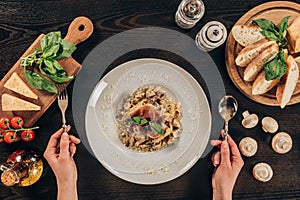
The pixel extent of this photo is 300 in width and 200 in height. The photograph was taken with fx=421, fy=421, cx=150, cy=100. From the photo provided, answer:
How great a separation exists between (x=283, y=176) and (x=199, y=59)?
0.61m

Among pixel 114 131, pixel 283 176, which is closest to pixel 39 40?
pixel 114 131

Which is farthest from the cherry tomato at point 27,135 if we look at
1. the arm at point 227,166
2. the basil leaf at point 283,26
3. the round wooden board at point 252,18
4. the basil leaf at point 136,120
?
the basil leaf at point 283,26

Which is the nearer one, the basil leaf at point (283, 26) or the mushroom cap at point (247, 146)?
the basil leaf at point (283, 26)

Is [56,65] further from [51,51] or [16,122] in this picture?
[16,122]

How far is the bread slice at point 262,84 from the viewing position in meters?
1.62

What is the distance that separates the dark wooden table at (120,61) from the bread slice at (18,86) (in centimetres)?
8

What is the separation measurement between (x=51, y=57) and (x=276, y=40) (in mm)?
855

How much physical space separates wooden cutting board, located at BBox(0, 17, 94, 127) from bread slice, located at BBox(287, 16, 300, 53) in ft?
2.58

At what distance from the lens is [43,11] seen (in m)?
1.70

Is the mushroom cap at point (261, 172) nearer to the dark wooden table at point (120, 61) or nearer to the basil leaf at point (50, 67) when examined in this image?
the dark wooden table at point (120, 61)

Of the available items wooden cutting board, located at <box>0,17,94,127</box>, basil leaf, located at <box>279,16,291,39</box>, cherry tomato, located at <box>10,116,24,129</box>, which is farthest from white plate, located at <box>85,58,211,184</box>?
basil leaf, located at <box>279,16,291,39</box>

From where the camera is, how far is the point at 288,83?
1622mm

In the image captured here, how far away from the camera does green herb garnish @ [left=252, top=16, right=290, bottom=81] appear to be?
1.56 meters

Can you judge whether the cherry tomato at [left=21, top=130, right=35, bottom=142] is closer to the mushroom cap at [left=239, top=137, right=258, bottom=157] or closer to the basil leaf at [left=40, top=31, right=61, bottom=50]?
the basil leaf at [left=40, top=31, right=61, bottom=50]
